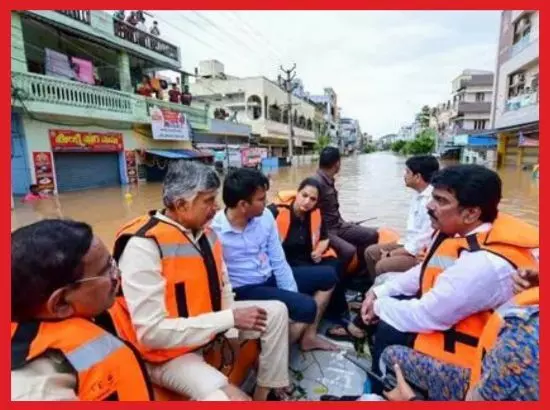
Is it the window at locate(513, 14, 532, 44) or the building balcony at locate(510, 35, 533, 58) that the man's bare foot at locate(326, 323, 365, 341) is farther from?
the window at locate(513, 14, 532, 44)

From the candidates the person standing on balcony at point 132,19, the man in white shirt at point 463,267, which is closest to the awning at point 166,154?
the person standing on balcony at point 132,19

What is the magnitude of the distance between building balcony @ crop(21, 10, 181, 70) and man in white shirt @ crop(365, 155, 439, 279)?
1161 centimetres

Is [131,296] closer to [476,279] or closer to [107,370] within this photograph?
[107,370]

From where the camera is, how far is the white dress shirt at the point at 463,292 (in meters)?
1.27

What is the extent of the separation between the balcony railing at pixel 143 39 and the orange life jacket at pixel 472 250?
588 inches

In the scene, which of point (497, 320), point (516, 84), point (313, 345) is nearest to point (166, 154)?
point (313, 345)

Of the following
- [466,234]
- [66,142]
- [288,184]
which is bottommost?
[288,184]

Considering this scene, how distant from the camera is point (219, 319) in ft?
4.61

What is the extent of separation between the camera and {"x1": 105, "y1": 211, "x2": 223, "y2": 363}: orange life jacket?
1405 millimetres

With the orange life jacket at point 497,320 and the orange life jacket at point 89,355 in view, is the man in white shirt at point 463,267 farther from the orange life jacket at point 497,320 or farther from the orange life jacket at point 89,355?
the orange life jacket at point 89,355

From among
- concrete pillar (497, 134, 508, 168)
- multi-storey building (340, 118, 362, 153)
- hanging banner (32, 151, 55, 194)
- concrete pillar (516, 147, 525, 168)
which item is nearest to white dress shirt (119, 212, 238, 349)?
hanging banner (32, 151, 55, 194)

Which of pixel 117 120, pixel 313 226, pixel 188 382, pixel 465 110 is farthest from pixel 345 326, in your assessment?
pixel 465 110

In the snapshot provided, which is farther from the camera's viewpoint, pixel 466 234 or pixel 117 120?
pixel 117 120

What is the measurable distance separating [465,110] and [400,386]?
4221cm
